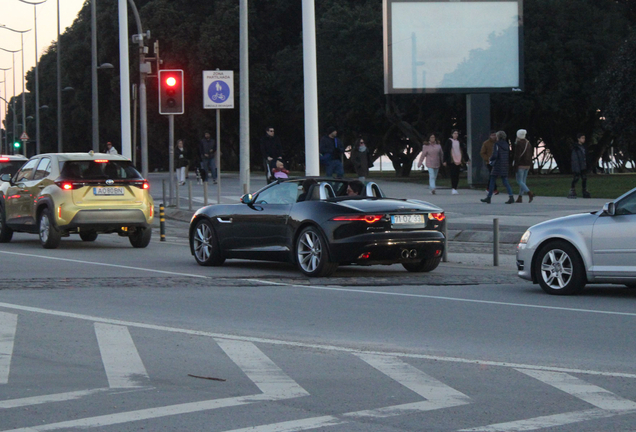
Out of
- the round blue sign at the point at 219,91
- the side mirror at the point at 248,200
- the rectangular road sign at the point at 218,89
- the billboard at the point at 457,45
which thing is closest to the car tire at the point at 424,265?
the side mirror at the point at 248,200

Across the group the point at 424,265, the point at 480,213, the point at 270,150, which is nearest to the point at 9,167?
the point at 270,150

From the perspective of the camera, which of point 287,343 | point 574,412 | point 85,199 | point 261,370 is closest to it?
point 574,412

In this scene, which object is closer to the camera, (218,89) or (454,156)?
(218,89)

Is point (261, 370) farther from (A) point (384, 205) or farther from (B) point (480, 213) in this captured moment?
(B) point (480, 213)

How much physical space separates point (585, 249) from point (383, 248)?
2598 millimetres

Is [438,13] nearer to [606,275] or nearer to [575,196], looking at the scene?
[575,196]

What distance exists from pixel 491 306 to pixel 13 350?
4902 mm

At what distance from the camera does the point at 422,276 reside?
1408 centimetres

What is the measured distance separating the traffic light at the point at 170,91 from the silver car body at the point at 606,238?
1458 cm

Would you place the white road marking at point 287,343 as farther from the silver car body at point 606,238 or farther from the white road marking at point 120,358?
the silver car body at point 606,238

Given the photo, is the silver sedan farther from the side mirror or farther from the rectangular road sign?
the rectangular road sign

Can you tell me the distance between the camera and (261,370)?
7.58 metres

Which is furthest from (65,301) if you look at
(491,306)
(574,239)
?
(574,239)

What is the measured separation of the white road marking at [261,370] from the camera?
6.87 m
